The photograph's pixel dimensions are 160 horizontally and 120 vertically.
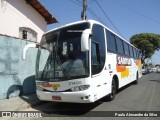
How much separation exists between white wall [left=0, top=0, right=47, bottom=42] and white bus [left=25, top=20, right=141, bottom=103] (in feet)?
19.2

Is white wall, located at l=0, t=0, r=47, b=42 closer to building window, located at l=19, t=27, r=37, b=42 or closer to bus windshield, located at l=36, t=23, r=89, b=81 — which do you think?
building window, located at l=19, t=27, r=37, b=42

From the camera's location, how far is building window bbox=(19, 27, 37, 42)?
48.4ft

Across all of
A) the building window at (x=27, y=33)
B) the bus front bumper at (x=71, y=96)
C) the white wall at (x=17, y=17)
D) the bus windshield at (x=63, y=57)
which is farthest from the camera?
the building window at (x=27, y=33)

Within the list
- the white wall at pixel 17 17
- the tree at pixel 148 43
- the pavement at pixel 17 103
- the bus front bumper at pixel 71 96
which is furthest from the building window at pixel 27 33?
the tree at pixel 148 43

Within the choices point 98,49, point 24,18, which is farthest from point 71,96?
point 24,18

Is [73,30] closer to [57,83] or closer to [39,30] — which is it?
[57,83]

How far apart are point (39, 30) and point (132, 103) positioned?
33.5 ft

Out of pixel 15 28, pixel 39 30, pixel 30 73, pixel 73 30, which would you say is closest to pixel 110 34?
pixel 73 30

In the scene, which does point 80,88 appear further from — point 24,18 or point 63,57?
point 24,18

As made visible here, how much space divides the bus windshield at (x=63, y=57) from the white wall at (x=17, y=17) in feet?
19.7

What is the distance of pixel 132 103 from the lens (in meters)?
8.65

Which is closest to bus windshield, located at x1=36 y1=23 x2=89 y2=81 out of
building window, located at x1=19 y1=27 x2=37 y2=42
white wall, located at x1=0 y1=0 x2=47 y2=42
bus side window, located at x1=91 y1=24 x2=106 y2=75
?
bus side window, located at x1=91 y1=24 x2=106 y2=75

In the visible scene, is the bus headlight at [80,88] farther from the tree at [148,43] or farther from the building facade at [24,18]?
the tree at [148,43]

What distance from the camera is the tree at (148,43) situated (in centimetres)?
5359
